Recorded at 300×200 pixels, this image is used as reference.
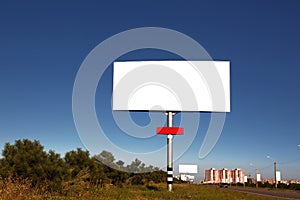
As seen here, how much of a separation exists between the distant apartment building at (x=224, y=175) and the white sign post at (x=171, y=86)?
119877 millimetres

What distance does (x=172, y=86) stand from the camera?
75.9 feet

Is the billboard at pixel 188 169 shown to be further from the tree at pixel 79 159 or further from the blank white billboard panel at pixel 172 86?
the tree at pixel 79 159

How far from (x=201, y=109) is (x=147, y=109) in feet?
11.3

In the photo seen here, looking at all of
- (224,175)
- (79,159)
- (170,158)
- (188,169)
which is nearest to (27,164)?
(79,159)

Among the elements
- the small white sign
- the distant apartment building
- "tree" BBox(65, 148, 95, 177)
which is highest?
"tree" BBox(65, 148, 95, 177)

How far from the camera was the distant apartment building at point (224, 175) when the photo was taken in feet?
452

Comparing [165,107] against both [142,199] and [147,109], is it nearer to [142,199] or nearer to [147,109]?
[147,109]

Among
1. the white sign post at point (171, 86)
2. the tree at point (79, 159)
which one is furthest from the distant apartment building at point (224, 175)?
the tree at point (79, 159)

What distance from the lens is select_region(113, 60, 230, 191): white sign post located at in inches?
888

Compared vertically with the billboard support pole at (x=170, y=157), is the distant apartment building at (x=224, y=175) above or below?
below

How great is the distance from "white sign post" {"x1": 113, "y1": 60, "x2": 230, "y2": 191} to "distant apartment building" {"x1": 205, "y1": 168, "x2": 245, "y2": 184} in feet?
393

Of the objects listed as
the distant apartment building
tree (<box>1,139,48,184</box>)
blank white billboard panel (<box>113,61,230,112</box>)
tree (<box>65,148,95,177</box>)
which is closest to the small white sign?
blank white billboard panel (<box>113,61,230,112</box>)

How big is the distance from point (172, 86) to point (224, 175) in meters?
134

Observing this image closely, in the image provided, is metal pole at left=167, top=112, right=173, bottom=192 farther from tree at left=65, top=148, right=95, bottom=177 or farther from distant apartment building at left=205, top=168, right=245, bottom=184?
distant apartment building at left=205, top=168, right=245, bottom=184
